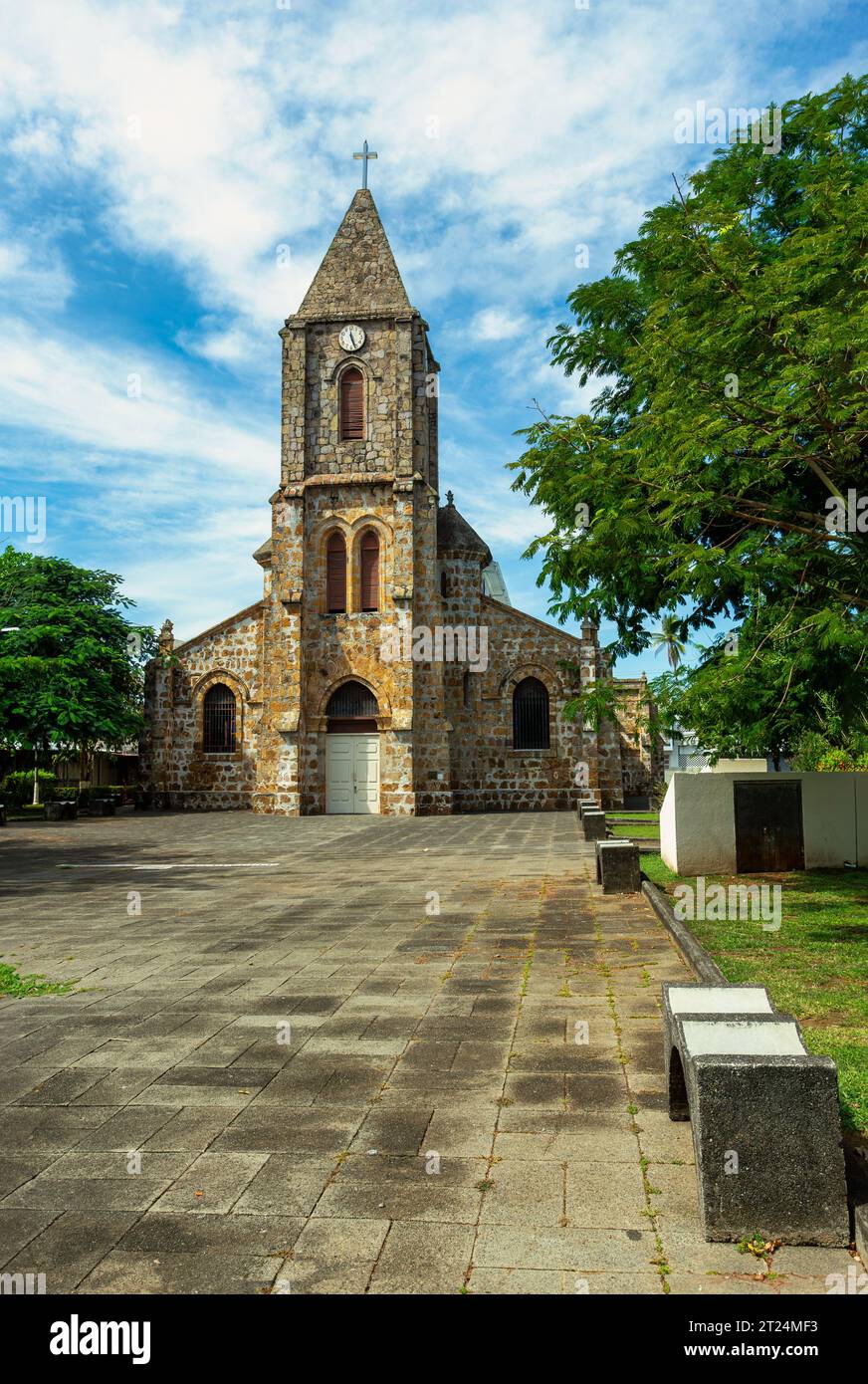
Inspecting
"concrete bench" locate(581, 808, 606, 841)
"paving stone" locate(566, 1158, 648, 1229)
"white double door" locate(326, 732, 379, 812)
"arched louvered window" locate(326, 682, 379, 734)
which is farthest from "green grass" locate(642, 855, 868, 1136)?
"arched louvered window" locate(326, 682, 379, 734)

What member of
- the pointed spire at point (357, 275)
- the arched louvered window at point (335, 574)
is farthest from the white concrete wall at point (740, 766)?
the pointed spire at point (357, 275)

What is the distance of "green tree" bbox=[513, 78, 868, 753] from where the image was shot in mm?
7156

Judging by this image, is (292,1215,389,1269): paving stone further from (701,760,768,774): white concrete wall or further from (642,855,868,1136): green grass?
(701,760,768,774): white concrete wall

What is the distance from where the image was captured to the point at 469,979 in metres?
6.96

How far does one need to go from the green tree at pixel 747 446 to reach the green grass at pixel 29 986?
18.0 ft

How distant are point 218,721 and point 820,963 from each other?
27941mm

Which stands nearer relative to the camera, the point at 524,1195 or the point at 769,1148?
the point at 769,1148

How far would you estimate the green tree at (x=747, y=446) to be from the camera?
7.16 m

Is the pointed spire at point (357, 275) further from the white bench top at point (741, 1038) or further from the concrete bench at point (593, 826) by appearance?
the white bench top at point (741, 1038)

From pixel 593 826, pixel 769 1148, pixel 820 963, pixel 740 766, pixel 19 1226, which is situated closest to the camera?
pixel 769 1148

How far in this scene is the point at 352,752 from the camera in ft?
101

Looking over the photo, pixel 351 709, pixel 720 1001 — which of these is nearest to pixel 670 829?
pixel 720 1001

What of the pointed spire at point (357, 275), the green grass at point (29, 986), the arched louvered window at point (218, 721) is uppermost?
the pointed spire at point (357, 275)

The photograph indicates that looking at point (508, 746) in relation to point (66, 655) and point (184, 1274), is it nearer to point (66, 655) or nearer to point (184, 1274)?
point (66, 655)
